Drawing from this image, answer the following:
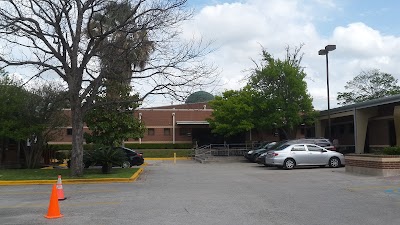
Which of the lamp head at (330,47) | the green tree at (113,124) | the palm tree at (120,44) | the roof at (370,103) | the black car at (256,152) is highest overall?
the lamp head at (330,47)

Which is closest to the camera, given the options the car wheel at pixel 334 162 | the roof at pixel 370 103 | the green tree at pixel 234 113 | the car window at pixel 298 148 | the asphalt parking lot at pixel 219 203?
the asphalt parking lot at pixel 219 203

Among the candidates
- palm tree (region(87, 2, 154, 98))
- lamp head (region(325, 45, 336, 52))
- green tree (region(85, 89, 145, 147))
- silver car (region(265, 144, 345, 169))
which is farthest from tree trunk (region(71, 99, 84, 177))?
lamp head (region(325, 45, 336, 52))

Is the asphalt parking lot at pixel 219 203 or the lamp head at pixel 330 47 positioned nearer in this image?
the asphalt parking lot at pixel 219 203

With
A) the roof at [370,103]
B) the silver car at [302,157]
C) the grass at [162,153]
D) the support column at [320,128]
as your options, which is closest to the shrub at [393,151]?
the silver car at [302,157]

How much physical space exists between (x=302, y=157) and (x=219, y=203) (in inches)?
562

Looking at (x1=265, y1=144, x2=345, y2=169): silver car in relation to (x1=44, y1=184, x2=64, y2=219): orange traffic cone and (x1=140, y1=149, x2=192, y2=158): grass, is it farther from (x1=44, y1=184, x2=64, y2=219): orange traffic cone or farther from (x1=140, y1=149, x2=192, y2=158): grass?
(x1=140, y1=149, x2=192, y2=158): grass

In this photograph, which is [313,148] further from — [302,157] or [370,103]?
[370,103]

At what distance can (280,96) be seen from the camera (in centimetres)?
3478

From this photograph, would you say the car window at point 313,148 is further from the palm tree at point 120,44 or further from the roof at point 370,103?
the palm tree at point 120,44

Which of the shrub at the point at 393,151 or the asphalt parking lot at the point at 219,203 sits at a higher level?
the shrub at the point at 393,151

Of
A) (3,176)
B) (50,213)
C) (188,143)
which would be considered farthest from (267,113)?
(50,213)

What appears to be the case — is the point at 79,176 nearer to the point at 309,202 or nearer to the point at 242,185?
the point at 242,185

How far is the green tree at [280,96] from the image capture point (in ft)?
114

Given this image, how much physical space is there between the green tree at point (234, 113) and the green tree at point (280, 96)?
684 millimetres
